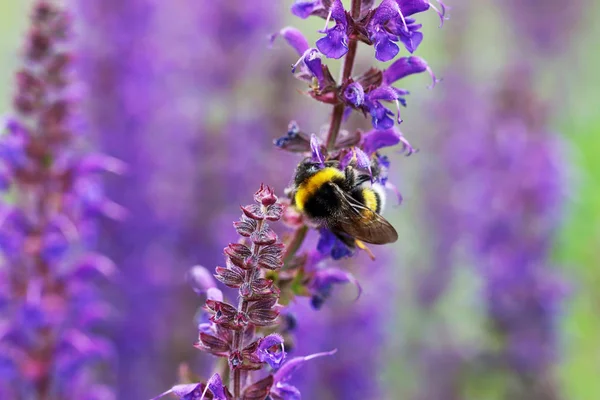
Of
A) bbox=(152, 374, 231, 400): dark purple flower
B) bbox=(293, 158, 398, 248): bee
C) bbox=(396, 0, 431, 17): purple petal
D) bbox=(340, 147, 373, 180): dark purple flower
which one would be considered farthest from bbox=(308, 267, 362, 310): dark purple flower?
bbox=(396, 0, 431, 17): purple petal

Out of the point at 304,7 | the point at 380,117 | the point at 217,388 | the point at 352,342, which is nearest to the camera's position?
the point at 217,388

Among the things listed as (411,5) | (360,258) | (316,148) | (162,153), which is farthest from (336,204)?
(162,153)

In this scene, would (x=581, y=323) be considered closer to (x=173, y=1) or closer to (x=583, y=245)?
(x=583, y=245)

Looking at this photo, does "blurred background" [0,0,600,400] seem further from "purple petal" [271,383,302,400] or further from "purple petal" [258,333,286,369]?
"purple petal" [258,333,286,369]

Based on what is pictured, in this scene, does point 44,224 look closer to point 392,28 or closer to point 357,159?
point 357,159

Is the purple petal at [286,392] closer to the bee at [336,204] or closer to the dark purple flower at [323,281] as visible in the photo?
the dark purple flower at [323,281]

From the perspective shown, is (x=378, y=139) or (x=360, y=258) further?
(x=360, y=258)
